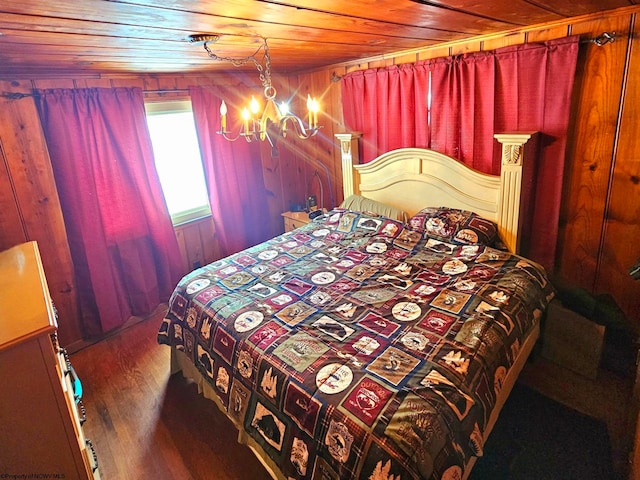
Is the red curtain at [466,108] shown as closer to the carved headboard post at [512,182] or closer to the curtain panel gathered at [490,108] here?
the curtain panel gathered at [490,108]

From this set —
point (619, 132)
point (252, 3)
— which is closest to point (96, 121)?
point (252, 3)

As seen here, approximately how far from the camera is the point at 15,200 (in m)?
2.58

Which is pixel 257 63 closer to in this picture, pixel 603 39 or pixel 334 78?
pixel 334 78

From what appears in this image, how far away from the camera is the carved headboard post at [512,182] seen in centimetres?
229

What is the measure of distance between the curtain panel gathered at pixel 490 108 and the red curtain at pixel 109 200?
2046 millimetres

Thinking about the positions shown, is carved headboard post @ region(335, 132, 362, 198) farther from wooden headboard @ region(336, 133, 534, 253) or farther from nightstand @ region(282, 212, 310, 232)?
nightstand @ region(282, 212, 310, 232)

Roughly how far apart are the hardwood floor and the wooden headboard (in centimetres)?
215

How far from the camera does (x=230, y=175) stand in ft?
12.4

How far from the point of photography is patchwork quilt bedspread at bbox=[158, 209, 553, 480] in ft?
4.42

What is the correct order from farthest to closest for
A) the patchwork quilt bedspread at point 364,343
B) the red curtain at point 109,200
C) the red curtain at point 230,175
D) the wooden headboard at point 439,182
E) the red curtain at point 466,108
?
the red curtain at point 230,175 → the red curtain at point 109,200 → the red curtain at point 466,108 → the wooden headboard at point 439,182 → the patchwork quilt bedspread at point 364,343

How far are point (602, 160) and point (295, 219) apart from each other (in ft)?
8.53

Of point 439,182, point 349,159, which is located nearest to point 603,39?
point 439,182

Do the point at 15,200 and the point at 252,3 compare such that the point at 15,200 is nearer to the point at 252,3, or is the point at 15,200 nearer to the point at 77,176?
the point at 77,176

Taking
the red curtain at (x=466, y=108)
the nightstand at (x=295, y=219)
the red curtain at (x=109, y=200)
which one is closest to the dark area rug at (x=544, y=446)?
the red curtain at (x=466, y=108)
